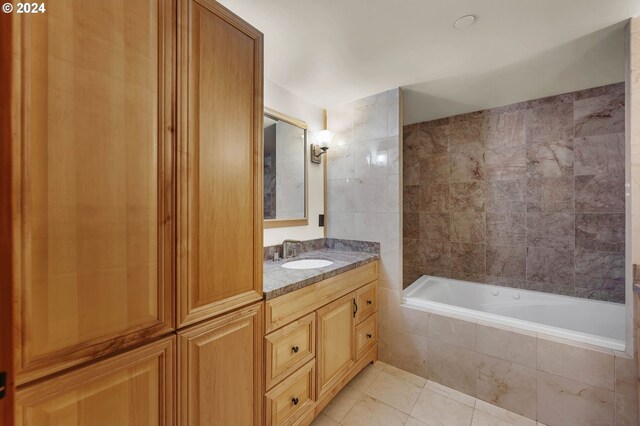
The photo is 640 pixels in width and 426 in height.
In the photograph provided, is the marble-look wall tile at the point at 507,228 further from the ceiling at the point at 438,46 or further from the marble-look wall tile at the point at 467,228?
the ceiling at the point at 438,46

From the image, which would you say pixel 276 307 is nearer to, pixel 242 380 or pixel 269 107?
pixel 242 380

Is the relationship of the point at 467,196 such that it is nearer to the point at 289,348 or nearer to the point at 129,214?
the point at 289,348

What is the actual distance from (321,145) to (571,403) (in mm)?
2501

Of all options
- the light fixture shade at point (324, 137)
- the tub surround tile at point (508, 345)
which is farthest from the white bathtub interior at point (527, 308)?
the light fixture shade at point (324, 137)

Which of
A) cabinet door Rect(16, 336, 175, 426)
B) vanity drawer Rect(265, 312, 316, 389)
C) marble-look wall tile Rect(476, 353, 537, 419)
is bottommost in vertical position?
marble-look wall tile Rect(476, 353, 537, 419)

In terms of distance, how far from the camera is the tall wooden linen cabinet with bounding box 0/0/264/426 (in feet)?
2.10

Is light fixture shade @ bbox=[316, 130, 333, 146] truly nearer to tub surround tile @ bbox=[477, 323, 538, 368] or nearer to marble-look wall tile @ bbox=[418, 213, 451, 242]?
marble-look wall tile @ bbox=[418, 213, 451, 242]

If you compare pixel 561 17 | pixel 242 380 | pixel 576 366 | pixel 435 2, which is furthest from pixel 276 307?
pixel 561 17

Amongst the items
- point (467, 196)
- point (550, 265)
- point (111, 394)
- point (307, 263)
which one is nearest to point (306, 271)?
point (307, 263)

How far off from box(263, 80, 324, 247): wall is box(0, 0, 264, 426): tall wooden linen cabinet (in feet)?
3.11

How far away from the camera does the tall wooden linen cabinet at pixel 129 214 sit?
64 centimetres

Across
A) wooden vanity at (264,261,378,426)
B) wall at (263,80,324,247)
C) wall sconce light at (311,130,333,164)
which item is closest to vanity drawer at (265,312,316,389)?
wooden vanity at (264,261,378,426)

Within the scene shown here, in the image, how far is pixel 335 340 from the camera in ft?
5.71

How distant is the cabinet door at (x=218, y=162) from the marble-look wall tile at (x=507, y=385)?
173cm
